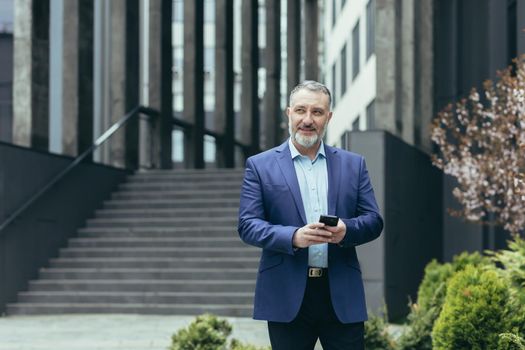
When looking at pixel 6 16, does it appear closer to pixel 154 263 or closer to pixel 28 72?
pixel 28 72

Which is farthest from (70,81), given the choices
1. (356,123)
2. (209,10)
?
(209,10)

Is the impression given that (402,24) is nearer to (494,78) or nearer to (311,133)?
(494,78)

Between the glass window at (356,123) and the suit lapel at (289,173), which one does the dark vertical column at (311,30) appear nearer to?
the glass window at (356,123)

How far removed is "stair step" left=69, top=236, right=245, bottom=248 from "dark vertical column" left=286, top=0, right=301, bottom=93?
2187cm

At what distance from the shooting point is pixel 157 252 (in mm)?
18875

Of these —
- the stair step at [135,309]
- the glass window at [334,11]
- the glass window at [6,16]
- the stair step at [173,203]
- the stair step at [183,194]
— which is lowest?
the stair step at [135,309]

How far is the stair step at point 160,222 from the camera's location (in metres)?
19.8

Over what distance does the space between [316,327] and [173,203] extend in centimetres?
1577

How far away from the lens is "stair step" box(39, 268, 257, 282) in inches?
701

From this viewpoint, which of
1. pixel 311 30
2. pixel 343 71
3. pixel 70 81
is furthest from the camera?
pixel 343 71

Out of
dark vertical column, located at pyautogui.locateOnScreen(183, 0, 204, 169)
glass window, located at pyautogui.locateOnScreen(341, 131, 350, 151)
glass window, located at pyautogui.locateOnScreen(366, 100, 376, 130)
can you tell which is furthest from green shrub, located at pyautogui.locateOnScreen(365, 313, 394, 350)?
glass window, located at pyautogui.locateOnScreen(366, 100, 376, 130)

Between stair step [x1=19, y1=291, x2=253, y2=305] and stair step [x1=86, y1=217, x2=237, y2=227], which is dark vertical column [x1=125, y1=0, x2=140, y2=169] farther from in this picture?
stair step [x1=19, y1=291, x2=253, y2=305]

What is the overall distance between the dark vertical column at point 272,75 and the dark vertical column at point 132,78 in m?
13.6

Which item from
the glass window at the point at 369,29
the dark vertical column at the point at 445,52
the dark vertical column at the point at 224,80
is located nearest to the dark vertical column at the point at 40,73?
the dark vertical column at the point at 445,52
